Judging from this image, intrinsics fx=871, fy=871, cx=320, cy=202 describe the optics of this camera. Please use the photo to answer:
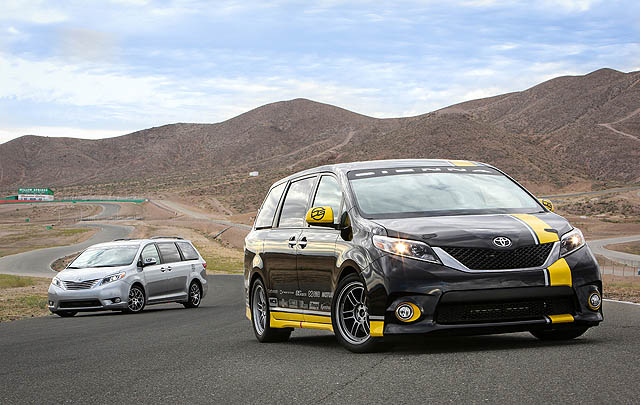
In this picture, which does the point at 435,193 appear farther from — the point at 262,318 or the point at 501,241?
the point at 262,318

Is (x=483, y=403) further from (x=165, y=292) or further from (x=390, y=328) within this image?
(x=165, y=292)

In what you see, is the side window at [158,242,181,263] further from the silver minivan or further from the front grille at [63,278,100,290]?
the front grille at [63,278,100,290]

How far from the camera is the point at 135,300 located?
19438mm

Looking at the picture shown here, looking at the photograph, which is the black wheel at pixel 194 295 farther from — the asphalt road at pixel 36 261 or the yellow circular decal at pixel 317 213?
the asphalt road at pixel 36 261

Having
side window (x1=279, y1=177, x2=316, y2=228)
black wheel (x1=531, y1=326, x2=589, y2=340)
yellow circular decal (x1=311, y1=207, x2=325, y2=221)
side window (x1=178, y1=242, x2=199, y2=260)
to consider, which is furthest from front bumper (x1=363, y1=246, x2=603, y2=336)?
side window (x1=178, y1=242, x2=199, y2=260)

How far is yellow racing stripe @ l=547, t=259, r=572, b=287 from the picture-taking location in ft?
25.5

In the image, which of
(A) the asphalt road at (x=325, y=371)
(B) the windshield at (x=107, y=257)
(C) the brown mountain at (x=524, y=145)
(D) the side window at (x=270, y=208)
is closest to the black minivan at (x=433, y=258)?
(A) the asphalt road at (x=325, y=371)

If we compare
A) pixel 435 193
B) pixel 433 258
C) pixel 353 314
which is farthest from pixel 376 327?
pixel 435 193

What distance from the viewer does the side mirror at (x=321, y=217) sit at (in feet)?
28.6

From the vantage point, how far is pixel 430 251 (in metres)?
7.62

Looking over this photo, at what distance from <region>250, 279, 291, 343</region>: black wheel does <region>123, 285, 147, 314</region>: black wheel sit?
28.4 feet

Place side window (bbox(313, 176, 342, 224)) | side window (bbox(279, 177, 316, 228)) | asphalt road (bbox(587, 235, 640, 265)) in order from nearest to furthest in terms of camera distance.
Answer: side window (bbox(313, 176, 342, 224)) → side window (bbox(279, 177, 316, 228)) → asphalt road (bbox(587, 235, 640, 265))

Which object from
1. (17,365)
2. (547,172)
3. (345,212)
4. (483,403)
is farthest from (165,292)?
(547,172)

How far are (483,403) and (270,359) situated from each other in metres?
3.37
